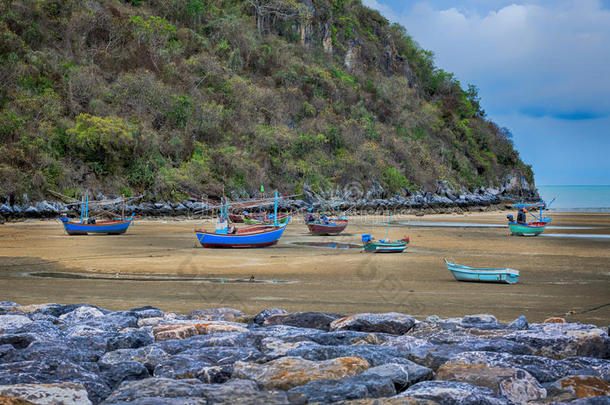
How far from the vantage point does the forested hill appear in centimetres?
4306

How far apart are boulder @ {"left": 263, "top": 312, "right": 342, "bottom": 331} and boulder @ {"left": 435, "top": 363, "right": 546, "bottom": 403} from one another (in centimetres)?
268

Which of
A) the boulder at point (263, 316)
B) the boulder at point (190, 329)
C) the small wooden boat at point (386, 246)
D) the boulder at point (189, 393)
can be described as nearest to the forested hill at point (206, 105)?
the small wooden boat at point (386, 246)

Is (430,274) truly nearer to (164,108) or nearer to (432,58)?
(164,108)

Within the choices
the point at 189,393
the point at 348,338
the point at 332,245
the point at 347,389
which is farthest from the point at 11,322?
the point at 332,245

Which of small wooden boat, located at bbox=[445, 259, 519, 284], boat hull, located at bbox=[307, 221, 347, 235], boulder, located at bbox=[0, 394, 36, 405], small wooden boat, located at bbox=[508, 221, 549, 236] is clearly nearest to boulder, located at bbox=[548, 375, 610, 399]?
boulder, located at bbox=[0, 394, 36, 405]

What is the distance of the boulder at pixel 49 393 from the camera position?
4.57m

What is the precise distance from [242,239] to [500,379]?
1867cm

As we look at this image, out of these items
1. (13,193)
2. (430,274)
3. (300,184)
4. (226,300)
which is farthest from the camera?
(300,184)

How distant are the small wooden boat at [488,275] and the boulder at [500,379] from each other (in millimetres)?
8569

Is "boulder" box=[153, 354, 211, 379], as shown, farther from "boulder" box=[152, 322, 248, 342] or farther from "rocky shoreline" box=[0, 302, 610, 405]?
"boulder" box=[152, 322, 248, 342]

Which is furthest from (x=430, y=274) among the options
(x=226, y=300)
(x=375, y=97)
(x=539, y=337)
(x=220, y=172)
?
(x=375, y=97)

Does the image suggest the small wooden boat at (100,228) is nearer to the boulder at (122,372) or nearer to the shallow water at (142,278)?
the shallow water at (142,278)

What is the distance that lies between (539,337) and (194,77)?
2078 inches

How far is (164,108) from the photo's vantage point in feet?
163
